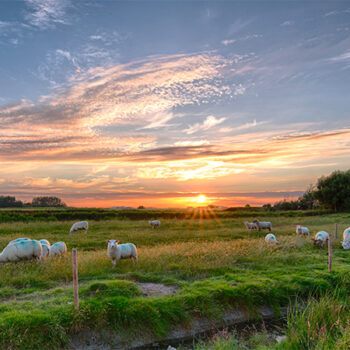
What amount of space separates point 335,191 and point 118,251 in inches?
2407

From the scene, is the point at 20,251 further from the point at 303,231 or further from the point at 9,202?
the point at 9,202

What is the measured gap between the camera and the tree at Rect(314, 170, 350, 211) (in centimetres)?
6347

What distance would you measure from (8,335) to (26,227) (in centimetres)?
2587

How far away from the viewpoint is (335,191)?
64.5 metres

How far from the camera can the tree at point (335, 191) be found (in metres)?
63.5

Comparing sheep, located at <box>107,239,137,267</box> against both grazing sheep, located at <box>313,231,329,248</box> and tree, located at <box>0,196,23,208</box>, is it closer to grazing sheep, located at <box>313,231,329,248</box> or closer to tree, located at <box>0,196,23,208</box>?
grazing sheep, located at <box>313,231,329,248</box>

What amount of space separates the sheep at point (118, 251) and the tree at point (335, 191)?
195ft

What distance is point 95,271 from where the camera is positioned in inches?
528

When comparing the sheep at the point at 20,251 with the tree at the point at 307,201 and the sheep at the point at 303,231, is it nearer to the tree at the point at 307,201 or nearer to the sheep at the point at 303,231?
the sheep at the point at 303,231

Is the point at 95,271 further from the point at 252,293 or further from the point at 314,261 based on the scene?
the point at 314,261

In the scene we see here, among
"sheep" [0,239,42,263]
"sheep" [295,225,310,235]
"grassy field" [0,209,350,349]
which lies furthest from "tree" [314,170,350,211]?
"sheep" [0,239,42,263]

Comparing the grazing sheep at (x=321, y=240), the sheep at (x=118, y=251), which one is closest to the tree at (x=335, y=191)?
the grazing sheep at (x=321, y=240)

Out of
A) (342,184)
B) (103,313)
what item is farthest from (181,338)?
(342,184)

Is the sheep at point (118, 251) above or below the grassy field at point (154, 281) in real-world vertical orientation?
above
